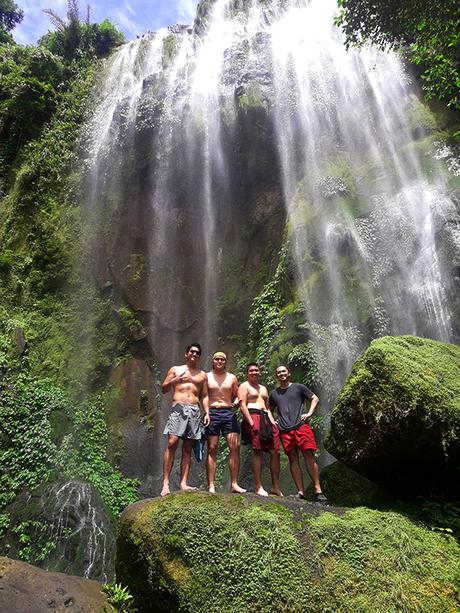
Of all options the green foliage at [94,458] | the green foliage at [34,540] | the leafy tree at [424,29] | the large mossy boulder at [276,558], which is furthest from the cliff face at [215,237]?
the large mossy boulder at [276,558]

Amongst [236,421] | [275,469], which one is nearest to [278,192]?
[236,421]

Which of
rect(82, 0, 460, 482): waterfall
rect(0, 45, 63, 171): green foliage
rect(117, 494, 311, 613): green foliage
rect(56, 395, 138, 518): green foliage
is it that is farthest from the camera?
rect(0, 45, 63, 171): green foliage

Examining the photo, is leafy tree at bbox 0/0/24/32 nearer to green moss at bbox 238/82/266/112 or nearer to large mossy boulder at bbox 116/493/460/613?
green moss at bbox 238/82/266/112

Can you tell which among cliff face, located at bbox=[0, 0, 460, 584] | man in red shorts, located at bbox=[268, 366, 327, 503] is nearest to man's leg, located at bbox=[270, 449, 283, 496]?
man in red shorts, located at bbox=[268, 366, 327, 503]

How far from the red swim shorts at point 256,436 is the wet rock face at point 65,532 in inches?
161

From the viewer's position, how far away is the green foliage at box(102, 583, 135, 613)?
164 inches

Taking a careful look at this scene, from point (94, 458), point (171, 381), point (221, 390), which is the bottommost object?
point (94, 458)

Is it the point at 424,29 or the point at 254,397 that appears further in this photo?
the point at 424,29

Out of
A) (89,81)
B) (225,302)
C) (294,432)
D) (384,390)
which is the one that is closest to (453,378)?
(384,390)

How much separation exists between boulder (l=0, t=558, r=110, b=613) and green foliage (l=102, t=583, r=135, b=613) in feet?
0.25

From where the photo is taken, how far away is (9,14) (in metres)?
26.2

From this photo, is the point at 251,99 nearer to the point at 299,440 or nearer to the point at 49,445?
the point at 49,445

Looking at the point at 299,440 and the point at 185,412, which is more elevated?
the point at 185,412

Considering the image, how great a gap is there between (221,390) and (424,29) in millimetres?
9286
